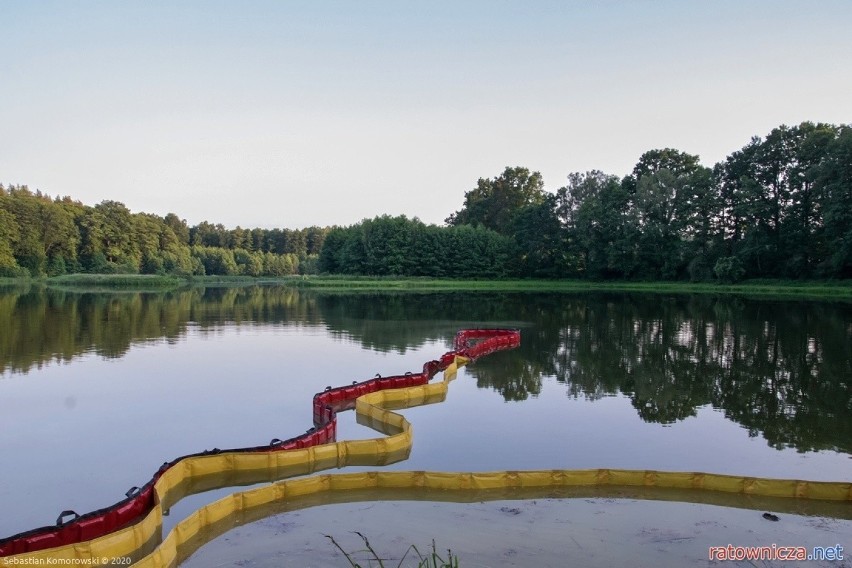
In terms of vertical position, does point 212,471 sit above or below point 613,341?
below

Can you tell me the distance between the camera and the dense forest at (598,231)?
6612cm

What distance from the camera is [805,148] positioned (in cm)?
6569

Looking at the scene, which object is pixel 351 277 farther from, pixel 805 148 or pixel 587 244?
pixel 805 148

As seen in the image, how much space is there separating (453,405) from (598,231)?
65.9 m

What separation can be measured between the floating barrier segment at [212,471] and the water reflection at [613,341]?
574 cm

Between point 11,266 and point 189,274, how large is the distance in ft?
82.6

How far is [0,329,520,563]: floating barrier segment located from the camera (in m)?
8.99

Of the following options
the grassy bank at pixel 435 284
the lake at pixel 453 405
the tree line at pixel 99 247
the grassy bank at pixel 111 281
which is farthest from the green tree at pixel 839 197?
the tree line at pixel 99 247

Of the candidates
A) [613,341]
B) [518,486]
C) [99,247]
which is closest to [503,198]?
[99,247]

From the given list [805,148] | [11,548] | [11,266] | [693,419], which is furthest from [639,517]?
[11,266]

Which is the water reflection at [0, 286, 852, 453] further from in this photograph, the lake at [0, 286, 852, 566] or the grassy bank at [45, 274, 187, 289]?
the grassy bank at [45, 274, 187, 289]

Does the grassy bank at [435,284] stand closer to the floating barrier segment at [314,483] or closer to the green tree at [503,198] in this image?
the green tree at [503,198]

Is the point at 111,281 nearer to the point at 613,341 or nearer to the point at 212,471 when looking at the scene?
the point at 613,341

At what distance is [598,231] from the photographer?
81.3m
